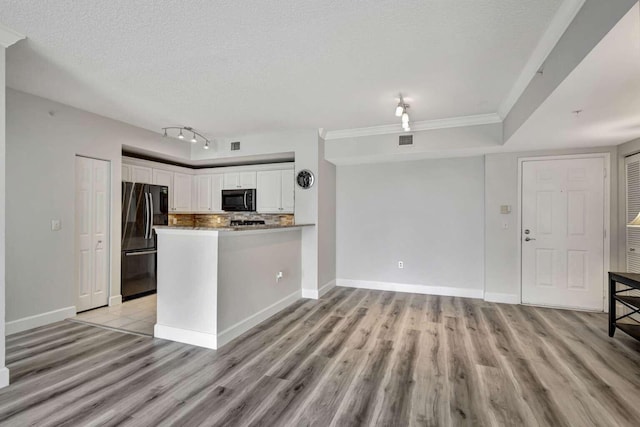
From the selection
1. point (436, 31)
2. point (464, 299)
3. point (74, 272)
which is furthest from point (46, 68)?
point (464, 299)

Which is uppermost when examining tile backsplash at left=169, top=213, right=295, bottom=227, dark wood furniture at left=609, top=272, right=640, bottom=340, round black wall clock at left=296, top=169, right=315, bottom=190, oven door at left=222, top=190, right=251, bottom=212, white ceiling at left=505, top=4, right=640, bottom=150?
white ceiling at left=505, top=4, right=640, bottom=150

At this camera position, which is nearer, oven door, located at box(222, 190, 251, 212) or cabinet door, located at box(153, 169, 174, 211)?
cabinet door, located at box(153, 169, 174, 211)

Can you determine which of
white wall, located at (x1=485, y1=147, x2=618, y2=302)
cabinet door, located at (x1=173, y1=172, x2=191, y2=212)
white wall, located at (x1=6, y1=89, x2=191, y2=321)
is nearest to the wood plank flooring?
white wall, located at (x1=6, y1=89, x2=191, y2=321)

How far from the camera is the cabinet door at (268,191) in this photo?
5301mm

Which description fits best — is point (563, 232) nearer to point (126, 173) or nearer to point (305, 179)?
point (305, 179)

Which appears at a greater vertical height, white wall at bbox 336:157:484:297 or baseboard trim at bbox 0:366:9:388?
white wall at bbox 336:157:484:297

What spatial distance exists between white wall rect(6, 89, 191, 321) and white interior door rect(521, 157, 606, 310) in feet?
19.5

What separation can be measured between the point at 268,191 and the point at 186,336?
2.92m

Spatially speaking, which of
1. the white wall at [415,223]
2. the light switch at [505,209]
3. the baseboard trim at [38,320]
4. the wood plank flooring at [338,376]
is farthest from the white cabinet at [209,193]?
the light switch at [505,209]

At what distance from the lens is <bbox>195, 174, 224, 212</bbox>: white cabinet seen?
580 cm

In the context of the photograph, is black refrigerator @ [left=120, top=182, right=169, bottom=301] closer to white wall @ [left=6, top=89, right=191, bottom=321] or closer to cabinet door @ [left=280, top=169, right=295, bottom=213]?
white wall @ [left=6, top=89, right=191, bottom=321]

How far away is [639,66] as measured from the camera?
5.97ft

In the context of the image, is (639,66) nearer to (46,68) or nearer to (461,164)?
(461,164)

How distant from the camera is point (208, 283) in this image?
288 centimetres
